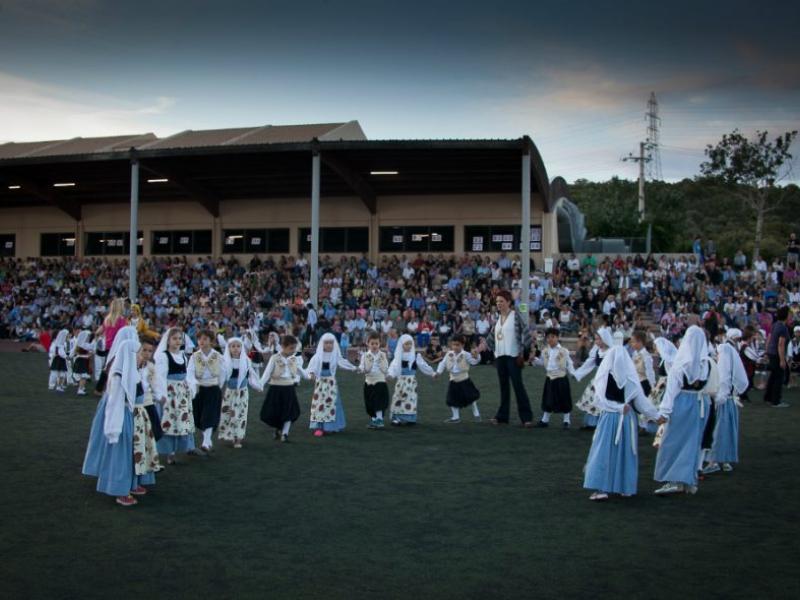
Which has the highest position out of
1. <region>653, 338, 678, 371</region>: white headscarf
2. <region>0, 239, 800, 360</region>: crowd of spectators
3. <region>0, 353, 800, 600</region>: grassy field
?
<region>0, 239, 800, 360</region>: crowd of spectators

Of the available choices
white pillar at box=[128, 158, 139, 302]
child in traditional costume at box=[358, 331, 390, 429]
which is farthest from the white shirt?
white pillar at box=[128, 158, 139, 302]

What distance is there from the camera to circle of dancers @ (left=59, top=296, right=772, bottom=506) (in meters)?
8.16

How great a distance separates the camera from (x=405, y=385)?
44.9 ft

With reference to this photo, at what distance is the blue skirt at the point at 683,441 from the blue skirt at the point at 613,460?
2.10 ft

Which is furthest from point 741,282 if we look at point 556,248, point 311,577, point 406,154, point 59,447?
point 311,577

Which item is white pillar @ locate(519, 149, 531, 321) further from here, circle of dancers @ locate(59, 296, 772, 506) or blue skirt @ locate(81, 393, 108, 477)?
blue skirt @ locate(81, 393, 108, 477)

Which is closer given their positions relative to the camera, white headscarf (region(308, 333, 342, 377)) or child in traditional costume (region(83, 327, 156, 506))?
child in traditional costume (region(83, 327, 156, 506))

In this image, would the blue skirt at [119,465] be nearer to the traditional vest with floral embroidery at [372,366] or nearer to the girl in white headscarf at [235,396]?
the girl in white headscarf at [235,396]

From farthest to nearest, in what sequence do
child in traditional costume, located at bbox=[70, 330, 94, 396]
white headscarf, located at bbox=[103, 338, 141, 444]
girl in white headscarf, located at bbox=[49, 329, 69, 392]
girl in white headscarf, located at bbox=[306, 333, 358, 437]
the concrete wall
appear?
the concrete wall < child in traditional costume, located at bbox=[70, 330, 94, 396] < girl in white headscarf, located at bbox=[49, 329, 69, 392] < girl in white headscarf, located at bbox=[306, 333, 358, 437] < white headscarf, located at bbox=[103, 338, 141, 444]

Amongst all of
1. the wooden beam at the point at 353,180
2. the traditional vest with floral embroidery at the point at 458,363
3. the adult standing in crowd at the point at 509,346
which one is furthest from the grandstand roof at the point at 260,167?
the traditional vest with floral embroidery at the point at 458,363

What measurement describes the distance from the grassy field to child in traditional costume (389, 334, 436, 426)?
179cm

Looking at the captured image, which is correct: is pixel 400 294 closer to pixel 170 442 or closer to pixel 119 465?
pixel 170 442

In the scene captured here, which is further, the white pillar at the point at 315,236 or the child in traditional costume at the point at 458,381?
the white pillar at the point at 315,236

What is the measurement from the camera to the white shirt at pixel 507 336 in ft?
44.8
